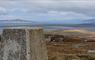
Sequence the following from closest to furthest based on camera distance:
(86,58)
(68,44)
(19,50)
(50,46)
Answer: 1. (19,50)
2. (86,58)
3. (50,46)
4. (68,44)

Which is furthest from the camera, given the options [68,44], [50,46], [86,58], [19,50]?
[68,44]

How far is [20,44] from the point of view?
291 inches

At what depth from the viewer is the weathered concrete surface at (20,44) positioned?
7379mm

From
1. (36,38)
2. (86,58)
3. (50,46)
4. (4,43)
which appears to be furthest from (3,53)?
(50,46)

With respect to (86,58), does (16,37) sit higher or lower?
higher

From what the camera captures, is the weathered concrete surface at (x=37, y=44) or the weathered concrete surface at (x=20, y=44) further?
the weathered concrete surface at (x=37, y=44)

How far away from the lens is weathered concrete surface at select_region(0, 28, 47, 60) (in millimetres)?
7379

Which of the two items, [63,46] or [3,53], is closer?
[3,53]

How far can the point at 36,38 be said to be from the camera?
7.61 metres

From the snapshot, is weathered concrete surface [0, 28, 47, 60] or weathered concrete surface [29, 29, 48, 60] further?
weathered concrete surface [29, 29, 48, 60]

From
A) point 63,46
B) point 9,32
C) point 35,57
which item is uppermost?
point 9,32

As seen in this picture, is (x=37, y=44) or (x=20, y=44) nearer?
(x=20, y=44)

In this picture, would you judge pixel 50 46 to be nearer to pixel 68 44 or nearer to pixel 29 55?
pixel 68 44

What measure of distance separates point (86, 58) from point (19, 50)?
16.4 feet
